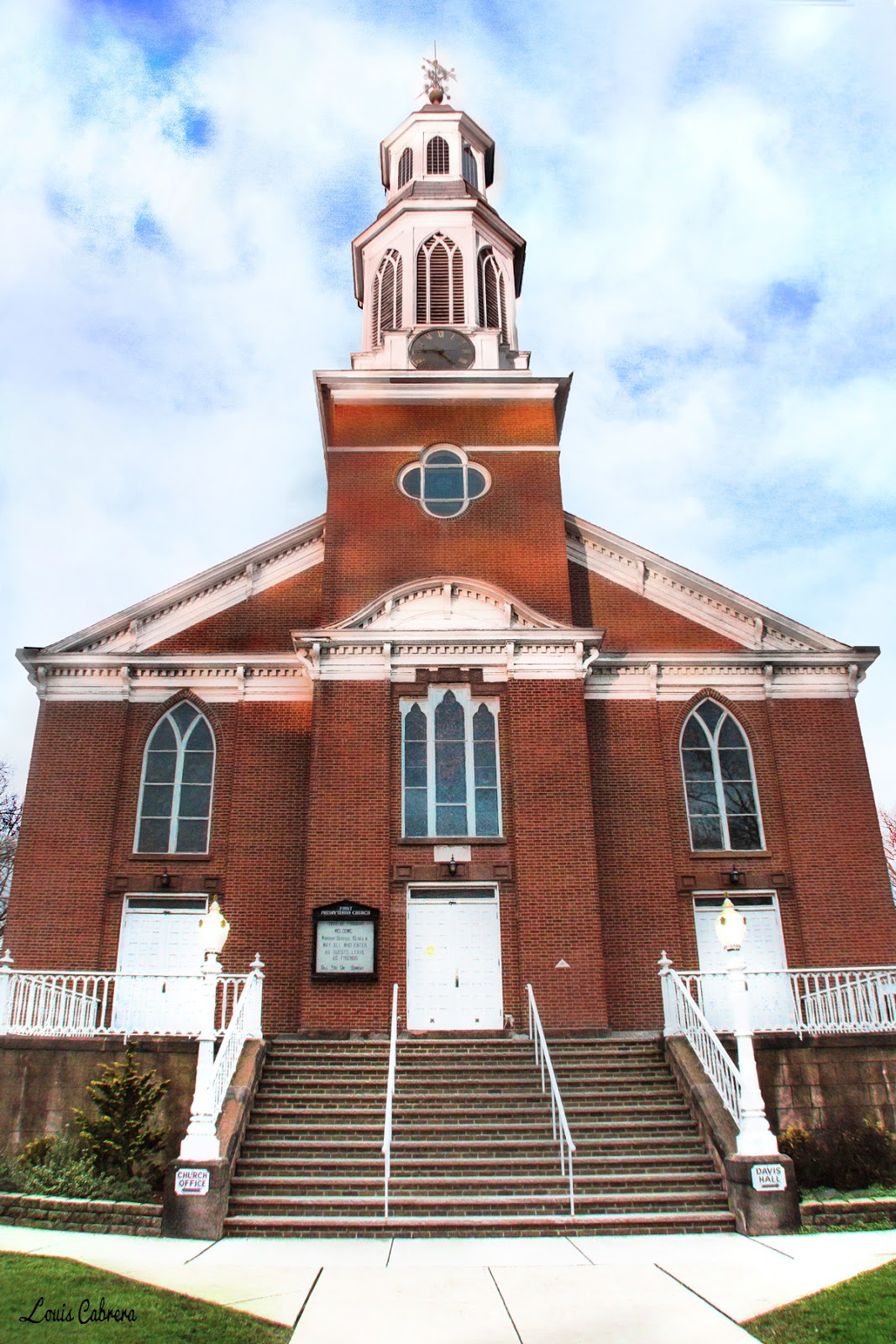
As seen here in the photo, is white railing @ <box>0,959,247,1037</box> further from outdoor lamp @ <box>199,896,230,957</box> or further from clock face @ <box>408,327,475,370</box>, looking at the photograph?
clock face @ <box>408,327,475,370</box>

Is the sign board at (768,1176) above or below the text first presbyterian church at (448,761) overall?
below

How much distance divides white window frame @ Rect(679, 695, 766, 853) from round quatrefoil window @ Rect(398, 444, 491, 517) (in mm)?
5957

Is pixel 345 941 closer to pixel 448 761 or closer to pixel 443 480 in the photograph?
pixel 448 761


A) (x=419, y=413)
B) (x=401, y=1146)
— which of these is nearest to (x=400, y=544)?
(x=419, y=413)

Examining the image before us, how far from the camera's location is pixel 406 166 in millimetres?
24688

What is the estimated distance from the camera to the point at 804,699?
1848cm

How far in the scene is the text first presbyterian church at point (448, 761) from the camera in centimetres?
1602

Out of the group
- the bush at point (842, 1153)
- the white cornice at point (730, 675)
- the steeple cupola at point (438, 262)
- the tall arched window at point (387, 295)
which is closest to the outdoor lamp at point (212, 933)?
the bush at point (842, 1153)

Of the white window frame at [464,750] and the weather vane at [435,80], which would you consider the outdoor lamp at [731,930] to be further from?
the weather vane at [435,80]

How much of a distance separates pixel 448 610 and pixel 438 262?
9375 millimetres

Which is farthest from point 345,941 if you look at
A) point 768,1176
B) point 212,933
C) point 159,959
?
point 768,1176

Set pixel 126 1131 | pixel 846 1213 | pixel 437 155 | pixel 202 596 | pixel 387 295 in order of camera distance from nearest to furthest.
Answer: pixel 846 1213 < pixel 126 1131 < pixel 202 596 < pixel 387 295 < pixel 437 155

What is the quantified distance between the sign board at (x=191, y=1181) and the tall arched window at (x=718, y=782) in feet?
33.9

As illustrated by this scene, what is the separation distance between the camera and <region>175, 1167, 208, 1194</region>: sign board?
9.80 m
